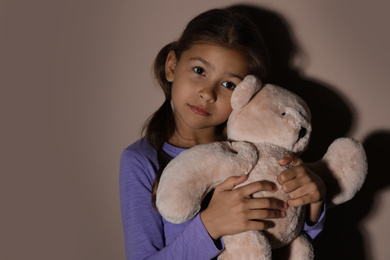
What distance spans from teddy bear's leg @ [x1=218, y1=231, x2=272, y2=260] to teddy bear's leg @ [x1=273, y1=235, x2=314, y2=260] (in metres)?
0.14

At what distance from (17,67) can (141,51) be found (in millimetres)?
399

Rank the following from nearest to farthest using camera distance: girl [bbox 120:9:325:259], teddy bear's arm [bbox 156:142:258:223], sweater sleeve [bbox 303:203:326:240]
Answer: teddy bear's arm [bbox 156:142:258:223], girl [bbox 120:9:325:259], sweater sleeve [bbox 303:203:326:240]

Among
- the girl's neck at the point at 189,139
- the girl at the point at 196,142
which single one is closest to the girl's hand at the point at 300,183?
the girl at the point at 196,142

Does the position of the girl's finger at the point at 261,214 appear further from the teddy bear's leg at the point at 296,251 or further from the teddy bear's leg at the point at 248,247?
the teddy bear's leg at the point at 296,251

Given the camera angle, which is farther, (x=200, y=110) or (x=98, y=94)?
(x=98, y=94)

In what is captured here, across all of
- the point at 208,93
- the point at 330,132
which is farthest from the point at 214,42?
the point at 330,132

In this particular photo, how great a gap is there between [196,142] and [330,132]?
47 cm

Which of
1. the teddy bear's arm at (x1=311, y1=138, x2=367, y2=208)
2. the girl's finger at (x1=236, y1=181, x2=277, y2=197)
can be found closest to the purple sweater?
the teddy bear's arm at (x1=311, y1=138, x2=367, y2=208)

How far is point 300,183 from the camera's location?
0.85m

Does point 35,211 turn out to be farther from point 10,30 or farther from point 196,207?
point 196,207

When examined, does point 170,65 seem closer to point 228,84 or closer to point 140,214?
point 228,84

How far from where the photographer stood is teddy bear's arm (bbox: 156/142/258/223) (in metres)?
0.77

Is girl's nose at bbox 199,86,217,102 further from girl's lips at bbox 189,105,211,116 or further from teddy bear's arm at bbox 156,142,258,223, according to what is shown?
teddy bear's arm at bbox 156,142,258,223

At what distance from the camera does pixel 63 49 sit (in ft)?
4.10
